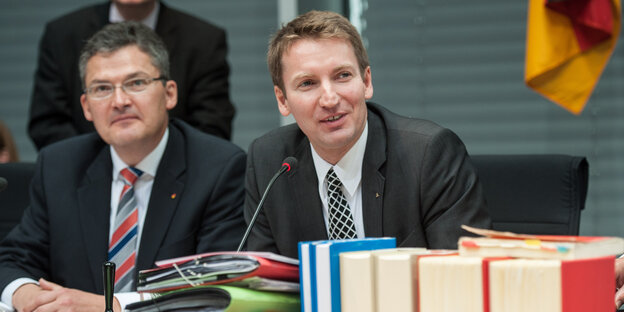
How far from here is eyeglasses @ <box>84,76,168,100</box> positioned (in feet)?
8.29

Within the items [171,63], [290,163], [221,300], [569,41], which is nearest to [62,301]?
[290,163]

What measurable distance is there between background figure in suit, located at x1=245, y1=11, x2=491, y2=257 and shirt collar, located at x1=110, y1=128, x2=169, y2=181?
1.64 feet

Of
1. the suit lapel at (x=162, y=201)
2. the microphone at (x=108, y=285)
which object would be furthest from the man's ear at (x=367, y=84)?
the microphone at (x=108, y=285)

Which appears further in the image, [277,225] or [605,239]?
[277,225]

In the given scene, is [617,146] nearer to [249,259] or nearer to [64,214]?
[64,214]

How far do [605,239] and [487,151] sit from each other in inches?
128

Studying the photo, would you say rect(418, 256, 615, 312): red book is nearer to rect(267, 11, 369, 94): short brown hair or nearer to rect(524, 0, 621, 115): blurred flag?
rect(267, 11, 369, 94): short brown hair

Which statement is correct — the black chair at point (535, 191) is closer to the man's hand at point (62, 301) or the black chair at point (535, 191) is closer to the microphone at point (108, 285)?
the man's hand at point (62, 301)

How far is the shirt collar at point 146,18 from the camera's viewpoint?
3.41 m

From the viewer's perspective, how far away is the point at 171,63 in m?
3.36

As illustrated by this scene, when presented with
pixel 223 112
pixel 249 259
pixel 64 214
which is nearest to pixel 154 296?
pixel 249 259

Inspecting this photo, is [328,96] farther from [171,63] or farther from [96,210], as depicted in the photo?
[171,63]

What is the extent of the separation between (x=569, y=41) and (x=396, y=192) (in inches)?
67.1

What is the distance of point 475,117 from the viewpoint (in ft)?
14.4
